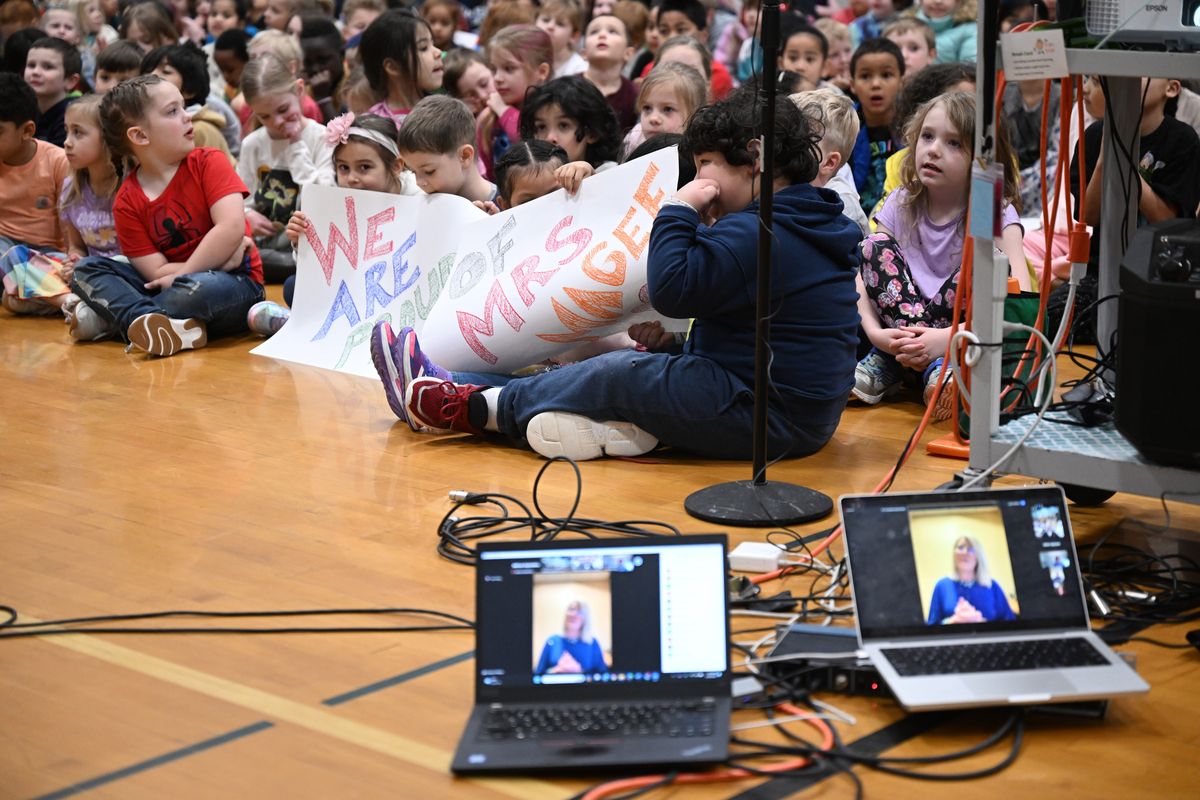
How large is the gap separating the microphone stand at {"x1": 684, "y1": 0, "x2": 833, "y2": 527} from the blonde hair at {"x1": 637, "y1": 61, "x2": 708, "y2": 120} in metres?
2.07

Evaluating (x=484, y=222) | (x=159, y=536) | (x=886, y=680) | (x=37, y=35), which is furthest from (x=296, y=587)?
(x=37, y=35)

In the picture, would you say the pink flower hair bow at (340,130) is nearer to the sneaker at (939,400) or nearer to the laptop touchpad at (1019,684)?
the sneaker at (939,400)

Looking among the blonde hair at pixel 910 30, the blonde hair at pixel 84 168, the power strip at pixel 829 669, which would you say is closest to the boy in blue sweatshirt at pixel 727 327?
the power strip at pixel 829 669

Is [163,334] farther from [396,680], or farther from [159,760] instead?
[159,760]

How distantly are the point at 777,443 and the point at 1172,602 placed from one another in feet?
4.11

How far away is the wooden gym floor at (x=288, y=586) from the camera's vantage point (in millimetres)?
2244

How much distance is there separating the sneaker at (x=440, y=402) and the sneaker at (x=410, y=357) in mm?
36

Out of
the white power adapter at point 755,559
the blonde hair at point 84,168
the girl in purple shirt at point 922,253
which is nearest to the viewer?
the white power adapter at point 755,559

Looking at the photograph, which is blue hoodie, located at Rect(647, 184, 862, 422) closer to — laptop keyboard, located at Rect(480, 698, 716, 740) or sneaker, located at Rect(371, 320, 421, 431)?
sneaker, located at Rect(371, 320, 421, 431)

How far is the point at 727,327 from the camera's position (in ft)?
12.8

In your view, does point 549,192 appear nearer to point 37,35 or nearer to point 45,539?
point 45,539

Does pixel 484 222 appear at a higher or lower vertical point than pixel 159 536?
higher

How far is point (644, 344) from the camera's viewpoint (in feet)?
14.7

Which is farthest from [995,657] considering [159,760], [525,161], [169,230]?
[169,230]
